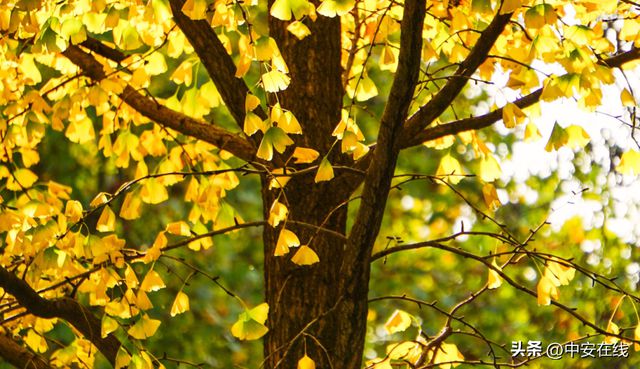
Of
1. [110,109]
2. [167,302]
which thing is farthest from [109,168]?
[110,109]

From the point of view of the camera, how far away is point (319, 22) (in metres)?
3.65

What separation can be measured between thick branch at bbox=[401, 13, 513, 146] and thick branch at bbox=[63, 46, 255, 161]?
0.59 m

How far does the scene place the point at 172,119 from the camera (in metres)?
3.55

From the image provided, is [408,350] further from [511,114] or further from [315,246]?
[511,114]

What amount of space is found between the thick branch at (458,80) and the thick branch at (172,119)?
1.95ft

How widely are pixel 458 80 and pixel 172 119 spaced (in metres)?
1.10

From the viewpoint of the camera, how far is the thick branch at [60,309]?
10.0 ft

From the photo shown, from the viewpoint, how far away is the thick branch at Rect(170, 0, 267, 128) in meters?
3.30

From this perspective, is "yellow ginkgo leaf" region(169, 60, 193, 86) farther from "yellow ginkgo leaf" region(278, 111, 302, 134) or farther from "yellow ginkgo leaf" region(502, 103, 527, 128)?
"yellow ginkgo leaf" region(502, 103, 527, 128)

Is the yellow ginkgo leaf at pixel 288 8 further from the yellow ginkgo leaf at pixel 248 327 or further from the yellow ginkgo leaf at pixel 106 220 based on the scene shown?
the yellow ginkgo leaf at pixel 106 220

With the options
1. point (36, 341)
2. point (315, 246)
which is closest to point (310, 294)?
point (315, 246)

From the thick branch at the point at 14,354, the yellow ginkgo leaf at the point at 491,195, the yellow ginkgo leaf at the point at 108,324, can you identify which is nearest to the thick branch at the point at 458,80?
the yellow ginkgo leaf at the point at 491,195

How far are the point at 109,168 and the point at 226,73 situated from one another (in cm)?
494

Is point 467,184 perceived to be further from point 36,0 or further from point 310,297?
point 36,0
